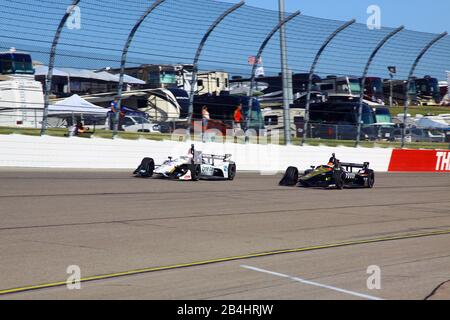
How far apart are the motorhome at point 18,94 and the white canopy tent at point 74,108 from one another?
632 mm

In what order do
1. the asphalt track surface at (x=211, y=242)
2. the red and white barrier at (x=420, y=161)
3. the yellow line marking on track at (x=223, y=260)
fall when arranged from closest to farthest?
the yellow line marking on track at (x=223, y=260), the asphalt track surface at (x=211, y=242), the red and white barrier at (x=420, y=161)

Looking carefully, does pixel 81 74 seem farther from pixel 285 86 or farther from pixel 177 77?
pixel 285 86

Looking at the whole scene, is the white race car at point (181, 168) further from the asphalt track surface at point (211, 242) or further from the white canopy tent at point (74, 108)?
the white canopy tent at point (74, 108)

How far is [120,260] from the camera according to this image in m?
7.50

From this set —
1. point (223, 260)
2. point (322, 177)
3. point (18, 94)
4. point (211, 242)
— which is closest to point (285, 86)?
point (322, 177)

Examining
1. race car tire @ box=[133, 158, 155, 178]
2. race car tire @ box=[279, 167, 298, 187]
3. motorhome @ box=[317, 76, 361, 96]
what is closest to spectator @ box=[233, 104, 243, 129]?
race car tire @ box=[279, 167, 298, 187]

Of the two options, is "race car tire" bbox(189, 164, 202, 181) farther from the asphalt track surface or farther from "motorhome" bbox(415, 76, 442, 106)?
"motorhome" bbox(415, 76, 442, 106)

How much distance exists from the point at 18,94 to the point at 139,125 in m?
3.67

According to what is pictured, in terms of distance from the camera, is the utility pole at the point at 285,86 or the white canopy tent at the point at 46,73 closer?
the white canopy tent at the point at 46,73

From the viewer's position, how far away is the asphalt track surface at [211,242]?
252 inches

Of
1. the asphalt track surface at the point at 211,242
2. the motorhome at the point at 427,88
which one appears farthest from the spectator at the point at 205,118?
the motorhome at the point at 427,88

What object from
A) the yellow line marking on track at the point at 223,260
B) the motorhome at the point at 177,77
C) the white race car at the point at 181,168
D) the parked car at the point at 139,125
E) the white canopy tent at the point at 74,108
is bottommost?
the yellow line marking on track at the point at 223,260
